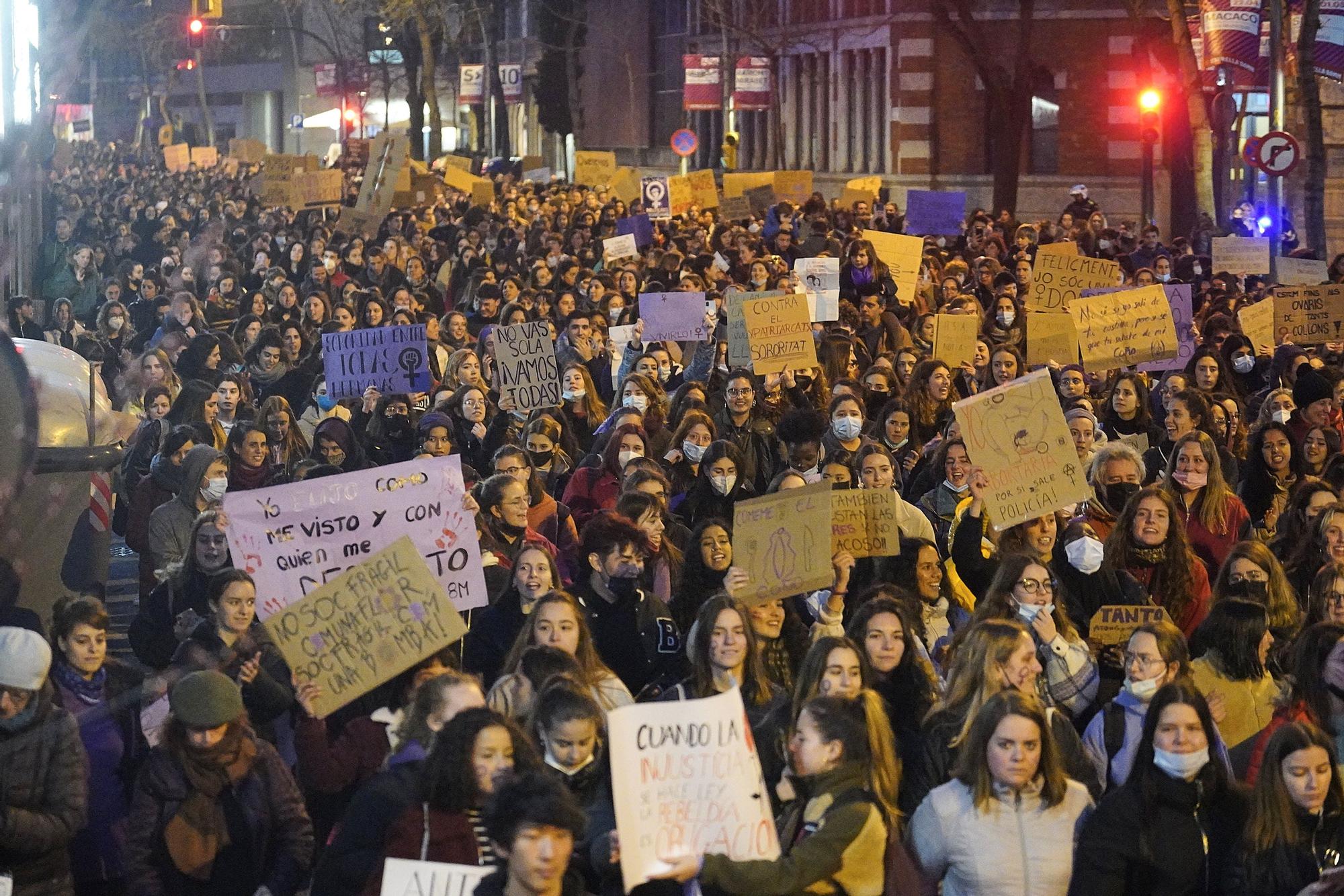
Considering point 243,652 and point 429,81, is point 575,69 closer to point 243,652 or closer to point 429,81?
point 429,81

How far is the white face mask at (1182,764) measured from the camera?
541cm

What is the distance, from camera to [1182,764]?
5.42 m

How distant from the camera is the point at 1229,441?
37.9 ft

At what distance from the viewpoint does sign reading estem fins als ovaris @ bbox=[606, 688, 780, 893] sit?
16.1ft

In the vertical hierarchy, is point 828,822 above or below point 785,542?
below

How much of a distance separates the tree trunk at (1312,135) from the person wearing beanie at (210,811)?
19.4 meters

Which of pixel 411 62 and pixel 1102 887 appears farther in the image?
pixel 411 62

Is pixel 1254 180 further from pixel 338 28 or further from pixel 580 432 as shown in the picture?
pixel 338 28

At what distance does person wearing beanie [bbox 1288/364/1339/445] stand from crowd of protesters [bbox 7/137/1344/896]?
3 centimetres

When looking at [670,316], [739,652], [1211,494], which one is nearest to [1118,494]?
[1211,494]

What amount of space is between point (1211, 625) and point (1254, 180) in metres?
25.8

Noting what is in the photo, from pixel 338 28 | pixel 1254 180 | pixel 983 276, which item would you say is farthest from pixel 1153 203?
pixel 338 28

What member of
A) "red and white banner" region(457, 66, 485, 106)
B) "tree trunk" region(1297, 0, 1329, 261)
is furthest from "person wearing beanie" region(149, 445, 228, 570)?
"red and white banner" region(457, 66, 485, 106)

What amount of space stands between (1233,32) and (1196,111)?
2021 millimetres
